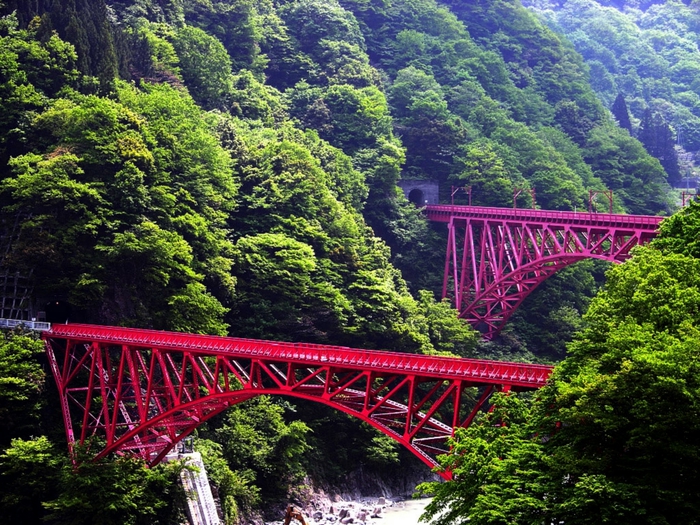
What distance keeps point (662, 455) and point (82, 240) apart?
33.5 m

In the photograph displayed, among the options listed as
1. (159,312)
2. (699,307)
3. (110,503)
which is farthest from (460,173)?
(699,307)

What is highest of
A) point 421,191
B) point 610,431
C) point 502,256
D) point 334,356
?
point 421,191

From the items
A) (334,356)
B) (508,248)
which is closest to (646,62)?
(508,248)

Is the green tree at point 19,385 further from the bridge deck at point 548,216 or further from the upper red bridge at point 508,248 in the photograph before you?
the bridge deck at point 548,216

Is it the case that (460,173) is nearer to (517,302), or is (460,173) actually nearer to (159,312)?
(517,302)

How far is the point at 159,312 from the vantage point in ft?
179

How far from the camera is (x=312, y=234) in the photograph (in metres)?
66.4

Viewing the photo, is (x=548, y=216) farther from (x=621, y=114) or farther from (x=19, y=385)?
(x=621, y=114)

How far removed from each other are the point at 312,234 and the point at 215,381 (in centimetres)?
2560

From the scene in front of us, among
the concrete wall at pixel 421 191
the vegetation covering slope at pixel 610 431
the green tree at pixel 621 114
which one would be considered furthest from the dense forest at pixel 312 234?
the green tree at pixel 621 114

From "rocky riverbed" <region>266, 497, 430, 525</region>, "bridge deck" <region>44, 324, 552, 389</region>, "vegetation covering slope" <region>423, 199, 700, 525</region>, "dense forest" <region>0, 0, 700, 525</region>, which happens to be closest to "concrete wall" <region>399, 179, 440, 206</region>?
"dense forest" <region>0, 0, 700, 525</region>

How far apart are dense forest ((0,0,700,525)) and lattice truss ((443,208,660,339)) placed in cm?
207

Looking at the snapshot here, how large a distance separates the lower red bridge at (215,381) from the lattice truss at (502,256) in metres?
23.9

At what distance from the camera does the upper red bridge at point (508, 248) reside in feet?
207
